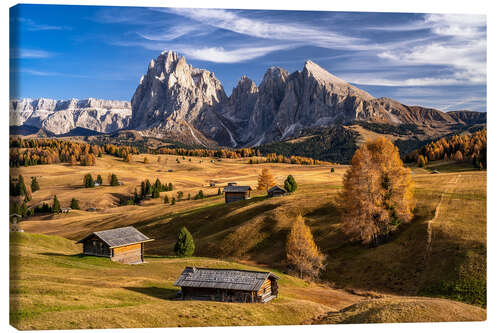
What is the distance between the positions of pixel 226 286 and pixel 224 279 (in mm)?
818

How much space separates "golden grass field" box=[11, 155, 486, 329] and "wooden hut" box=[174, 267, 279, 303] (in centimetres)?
201

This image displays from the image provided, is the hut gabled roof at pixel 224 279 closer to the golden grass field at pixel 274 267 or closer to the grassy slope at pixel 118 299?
the grassy slope at pixel 118 299

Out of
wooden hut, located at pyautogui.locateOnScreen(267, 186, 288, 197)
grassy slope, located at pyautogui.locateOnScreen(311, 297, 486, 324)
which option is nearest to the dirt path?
grassy slope, located at pyautogui.locateOnScreen(311, 297, 486, 324)

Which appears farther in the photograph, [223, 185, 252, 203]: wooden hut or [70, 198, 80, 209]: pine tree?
[70, 198, 80, 209]: pine tree

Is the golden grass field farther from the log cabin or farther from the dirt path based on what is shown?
the log cabin

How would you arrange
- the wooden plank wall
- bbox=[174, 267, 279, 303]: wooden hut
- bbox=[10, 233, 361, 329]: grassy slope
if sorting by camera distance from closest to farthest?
bbox=[10, 233, 361, 329]: grassy slope
bbox=[174, 267, 279, 303]: wooden hut
the wooden plank wall

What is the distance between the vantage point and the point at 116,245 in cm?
4934

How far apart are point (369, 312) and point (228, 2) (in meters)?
22.8

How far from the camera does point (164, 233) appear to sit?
7556 centimetres

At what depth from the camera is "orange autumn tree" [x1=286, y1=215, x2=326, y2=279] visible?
48.2 m
